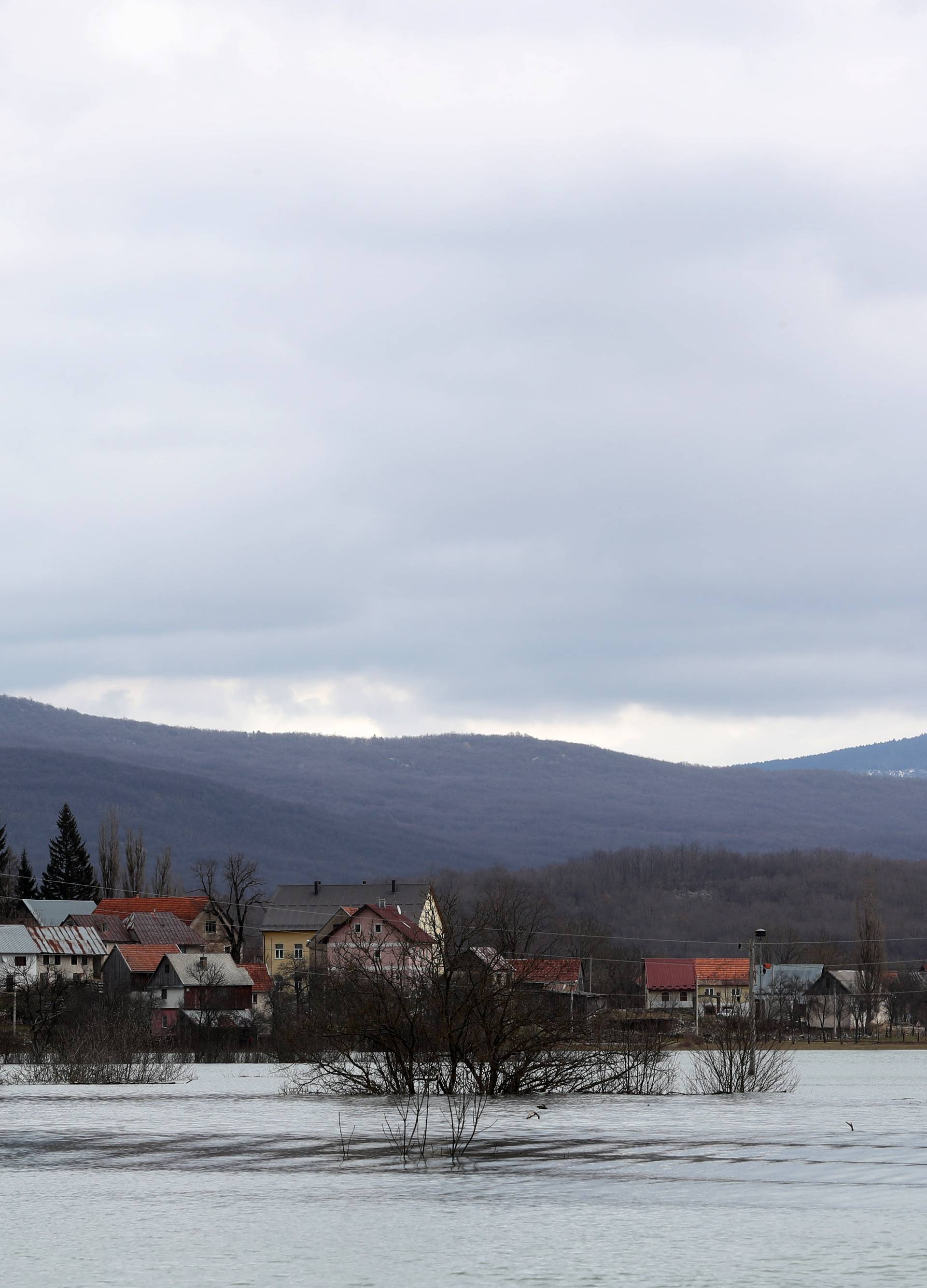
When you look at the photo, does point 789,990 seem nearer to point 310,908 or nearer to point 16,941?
point 310,908

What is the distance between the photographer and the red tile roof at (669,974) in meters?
190

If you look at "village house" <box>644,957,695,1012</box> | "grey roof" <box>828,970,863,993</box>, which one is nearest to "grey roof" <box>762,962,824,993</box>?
"grey roof" <box>828,970,863,993</box>

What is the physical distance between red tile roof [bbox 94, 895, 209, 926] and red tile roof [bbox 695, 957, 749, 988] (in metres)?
57.3

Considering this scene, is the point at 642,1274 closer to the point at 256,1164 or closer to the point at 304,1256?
the point at 304,1256

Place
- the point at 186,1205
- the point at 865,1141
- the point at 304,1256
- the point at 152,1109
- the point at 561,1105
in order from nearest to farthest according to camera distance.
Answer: the point at 304,1256 → the point at 186,1205 → the point at 865,1141 → the point at 561,1105 → the point at 152,1109

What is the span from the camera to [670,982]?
191625 mm

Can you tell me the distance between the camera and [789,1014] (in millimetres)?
152125

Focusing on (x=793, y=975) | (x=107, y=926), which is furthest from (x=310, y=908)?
(x=793, y=975)

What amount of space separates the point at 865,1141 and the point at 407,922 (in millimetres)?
109869

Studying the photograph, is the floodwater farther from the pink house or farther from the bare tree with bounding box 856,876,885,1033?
the bare tree with bounding box 856,876,885,1033

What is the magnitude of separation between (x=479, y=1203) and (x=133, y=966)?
12201 centimetres

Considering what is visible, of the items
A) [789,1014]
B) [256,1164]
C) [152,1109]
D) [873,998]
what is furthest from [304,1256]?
[873,998]

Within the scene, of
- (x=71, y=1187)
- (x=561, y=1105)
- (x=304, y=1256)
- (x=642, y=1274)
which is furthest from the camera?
(x=561, y=1105)

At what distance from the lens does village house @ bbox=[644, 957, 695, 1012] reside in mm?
189000
